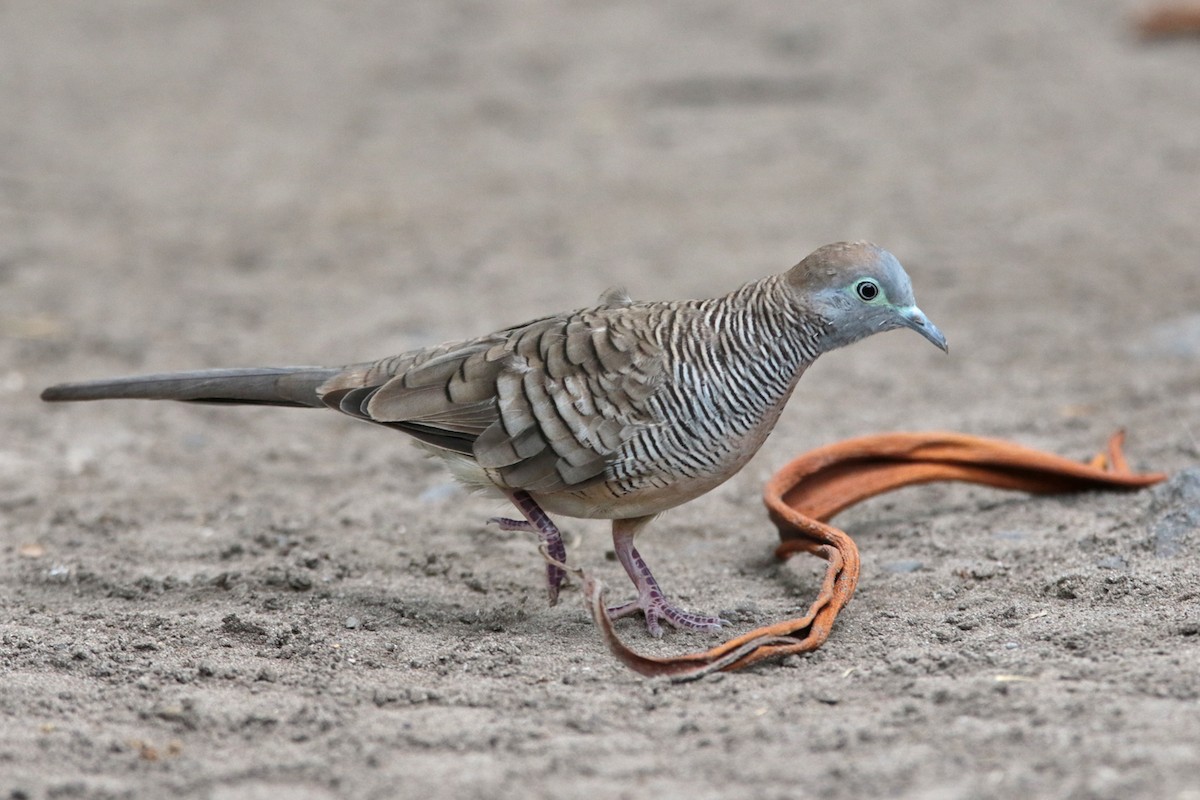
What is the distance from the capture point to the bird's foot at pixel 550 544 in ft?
14.2

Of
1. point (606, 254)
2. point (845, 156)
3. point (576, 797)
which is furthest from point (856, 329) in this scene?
point (845, 156)

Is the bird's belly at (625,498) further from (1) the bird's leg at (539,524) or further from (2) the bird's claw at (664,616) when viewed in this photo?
(2) the bird's claw at (664,616)

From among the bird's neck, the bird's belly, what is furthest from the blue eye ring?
the bird's belly

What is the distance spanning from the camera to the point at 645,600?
4312mm

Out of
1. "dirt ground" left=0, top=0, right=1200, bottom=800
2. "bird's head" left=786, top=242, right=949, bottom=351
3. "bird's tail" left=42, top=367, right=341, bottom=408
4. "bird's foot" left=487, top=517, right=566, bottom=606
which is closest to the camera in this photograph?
"dirt ground" left=0, top=0, right=1200, bottom=800

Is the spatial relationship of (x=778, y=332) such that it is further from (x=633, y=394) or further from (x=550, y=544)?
(x=550, y=544)

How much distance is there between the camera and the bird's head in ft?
13.1

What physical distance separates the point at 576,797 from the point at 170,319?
506cm

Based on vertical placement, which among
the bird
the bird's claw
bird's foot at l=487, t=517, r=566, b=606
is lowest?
the bird's claw

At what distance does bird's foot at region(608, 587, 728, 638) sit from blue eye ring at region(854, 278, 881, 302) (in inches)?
41.6

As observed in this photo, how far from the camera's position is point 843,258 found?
13.1 ft

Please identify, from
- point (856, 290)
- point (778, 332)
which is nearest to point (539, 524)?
point (778, 332)

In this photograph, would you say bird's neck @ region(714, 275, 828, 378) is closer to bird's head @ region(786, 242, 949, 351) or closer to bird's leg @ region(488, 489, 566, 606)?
bird's head @ region(786, 242, 949, 351)

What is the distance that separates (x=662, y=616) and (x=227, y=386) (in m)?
1.54
